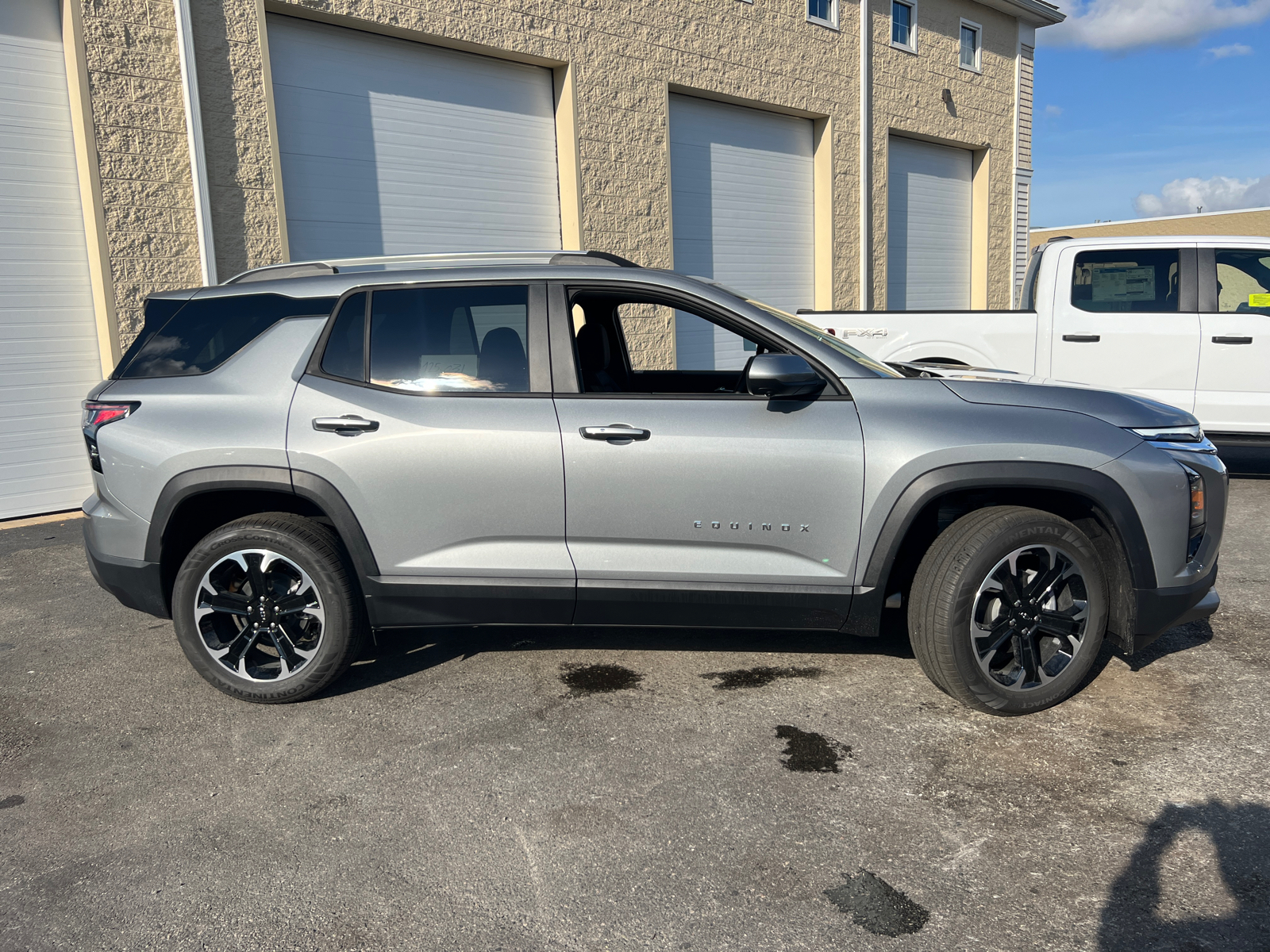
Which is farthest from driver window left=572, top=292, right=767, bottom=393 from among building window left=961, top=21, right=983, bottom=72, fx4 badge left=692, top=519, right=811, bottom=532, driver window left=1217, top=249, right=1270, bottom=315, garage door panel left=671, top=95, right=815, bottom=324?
building window left=961, top=21, right=983, bottom=72

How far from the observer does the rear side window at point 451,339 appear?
375 centimetres

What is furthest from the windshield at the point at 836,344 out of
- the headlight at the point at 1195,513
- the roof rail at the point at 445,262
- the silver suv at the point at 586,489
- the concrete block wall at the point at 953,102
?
the concrete block wall at the point at 953,102

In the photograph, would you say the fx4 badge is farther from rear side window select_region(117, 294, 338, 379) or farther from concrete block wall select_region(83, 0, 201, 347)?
concrete block wall select_region(83, 0, 201, 347)

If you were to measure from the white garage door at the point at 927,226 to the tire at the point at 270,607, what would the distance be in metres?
14.2

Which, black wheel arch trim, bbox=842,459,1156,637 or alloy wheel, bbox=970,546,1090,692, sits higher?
black wheel arch trim, bbox=842,459,1156,637

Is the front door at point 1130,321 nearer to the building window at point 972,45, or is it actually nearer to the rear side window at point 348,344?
the rear side window at point 348,344

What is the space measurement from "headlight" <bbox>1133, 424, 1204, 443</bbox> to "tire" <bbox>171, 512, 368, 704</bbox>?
3209 mm

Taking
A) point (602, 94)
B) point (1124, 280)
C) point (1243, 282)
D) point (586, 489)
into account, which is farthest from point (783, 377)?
point (602, 94)

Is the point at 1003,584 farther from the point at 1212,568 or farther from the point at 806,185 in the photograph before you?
the point at 806,185

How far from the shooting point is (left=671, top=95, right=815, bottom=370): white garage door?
12750mm

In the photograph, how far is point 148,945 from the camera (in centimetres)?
241

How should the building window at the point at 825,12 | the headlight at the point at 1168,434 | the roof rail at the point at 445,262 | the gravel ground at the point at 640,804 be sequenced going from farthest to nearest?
the building window at the point at 825,12
the roof rail at the point at 445,262
the headlight at the point at 1168,434
the gravel ground at the point at 640,804

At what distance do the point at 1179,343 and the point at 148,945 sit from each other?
797cm

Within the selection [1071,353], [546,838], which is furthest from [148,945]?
[1071,353]
